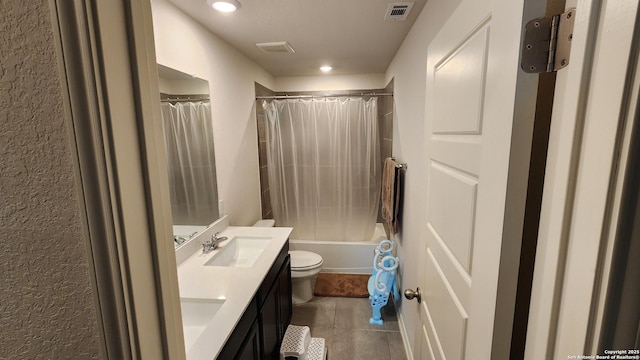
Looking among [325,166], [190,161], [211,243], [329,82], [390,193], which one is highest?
[329,82]

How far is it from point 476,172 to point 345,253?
262 centimetres

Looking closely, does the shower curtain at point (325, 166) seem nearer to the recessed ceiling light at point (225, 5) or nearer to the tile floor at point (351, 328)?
the tile floor at point (351, 328)

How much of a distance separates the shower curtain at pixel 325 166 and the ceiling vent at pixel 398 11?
1183 mm

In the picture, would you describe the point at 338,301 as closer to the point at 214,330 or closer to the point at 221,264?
the point at 221,264

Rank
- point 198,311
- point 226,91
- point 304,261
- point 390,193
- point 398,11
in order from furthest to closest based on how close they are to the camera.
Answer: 1. point 304,261
2. point 390,193
3. point 226,91
4. point 398,11
5. point 198,311

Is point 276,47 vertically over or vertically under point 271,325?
over

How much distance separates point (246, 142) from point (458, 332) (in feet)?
7.60

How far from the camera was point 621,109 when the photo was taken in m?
0.33

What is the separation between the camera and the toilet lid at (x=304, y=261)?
2.53m

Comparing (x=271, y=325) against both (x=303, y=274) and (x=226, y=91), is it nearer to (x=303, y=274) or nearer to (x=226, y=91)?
(x=303, y=274)

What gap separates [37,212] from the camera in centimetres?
40

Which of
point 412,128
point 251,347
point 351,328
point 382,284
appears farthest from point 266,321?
point 412,128

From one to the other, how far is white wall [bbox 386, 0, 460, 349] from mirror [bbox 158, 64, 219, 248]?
142cm

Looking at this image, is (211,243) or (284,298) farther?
(284,298)
